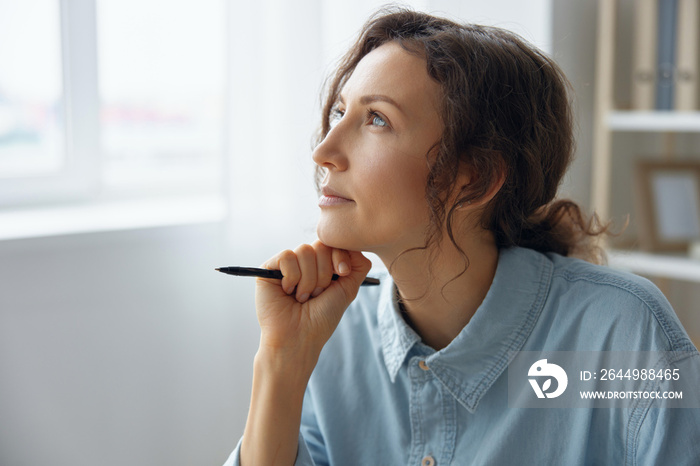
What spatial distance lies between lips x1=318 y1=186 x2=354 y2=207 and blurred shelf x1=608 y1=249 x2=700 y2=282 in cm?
114

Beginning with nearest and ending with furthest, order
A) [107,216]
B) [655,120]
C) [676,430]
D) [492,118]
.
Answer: [676,430] → [492,118] → [107,216] → [655,120]

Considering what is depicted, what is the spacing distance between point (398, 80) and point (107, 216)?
103 cm

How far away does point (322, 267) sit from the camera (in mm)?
1102

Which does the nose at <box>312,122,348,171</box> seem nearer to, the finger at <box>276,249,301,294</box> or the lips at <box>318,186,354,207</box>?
the lips at <box>318,186,354,207</box>

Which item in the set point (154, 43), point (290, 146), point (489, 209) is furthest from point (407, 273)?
point (154, 43)

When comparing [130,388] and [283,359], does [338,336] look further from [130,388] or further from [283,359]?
[130,388]

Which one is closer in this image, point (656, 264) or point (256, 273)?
point (256, 273)

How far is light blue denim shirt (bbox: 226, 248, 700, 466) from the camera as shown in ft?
3.10

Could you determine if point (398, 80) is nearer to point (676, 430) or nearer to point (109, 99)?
Result: point (676, 430)

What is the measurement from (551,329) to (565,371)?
64mm

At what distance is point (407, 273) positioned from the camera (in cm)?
111

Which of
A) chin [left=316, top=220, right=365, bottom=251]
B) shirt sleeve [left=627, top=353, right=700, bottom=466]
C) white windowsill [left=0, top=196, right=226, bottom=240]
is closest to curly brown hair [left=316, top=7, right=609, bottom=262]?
chin [left=316, top=220, right=365, bottom=251]

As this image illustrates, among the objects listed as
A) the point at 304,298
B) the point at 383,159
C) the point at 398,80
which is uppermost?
the point at 398,80

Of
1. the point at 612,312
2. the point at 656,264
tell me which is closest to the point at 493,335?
the point at 612,312
